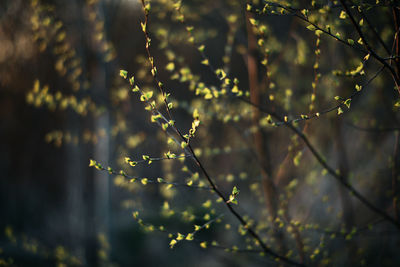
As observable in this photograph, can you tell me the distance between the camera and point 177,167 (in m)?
5.60

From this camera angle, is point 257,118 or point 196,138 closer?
point 257,118

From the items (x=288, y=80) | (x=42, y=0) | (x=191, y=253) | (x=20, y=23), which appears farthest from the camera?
(x=191, y=253)

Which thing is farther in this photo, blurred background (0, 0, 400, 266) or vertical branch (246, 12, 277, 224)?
vertical branch (246, 12, 277, 224)

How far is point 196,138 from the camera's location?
4.36 meters

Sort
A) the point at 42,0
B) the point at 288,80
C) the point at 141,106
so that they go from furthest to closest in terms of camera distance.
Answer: the point at 141,106 → the point at 288,80 → the point at 42,0

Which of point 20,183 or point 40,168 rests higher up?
point 40,168

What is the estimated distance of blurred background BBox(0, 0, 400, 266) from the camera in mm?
2020

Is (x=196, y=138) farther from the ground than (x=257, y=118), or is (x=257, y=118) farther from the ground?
(x=196, y=138)

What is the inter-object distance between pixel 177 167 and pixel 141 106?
4.12 m

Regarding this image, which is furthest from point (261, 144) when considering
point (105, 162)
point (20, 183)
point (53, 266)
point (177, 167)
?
point (20, 183)

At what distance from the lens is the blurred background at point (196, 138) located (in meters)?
2.02

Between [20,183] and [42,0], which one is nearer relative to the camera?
[42,0]

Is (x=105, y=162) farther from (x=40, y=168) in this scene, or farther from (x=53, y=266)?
(x=40, y=168)

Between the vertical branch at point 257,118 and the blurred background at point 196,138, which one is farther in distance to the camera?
the vertical branch at point 257,118
